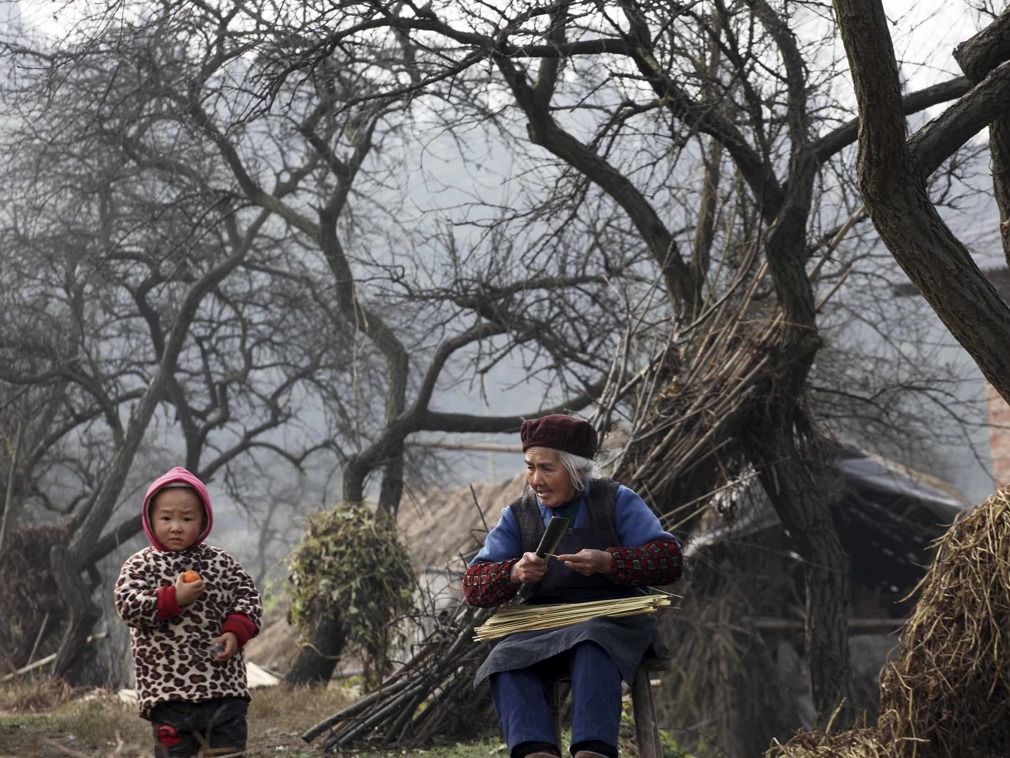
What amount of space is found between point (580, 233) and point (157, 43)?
3.38m

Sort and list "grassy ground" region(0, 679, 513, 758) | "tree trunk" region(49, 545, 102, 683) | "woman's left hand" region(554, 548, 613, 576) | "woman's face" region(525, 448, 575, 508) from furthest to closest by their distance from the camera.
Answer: "tree trunk" region(49, 545, 102, 683) < "grassy ground" region(0, 679, 513, 758) < "woman's face" region(525, 448, 575, 508) < "woman's left hand" region(554, 548, 613, 576)

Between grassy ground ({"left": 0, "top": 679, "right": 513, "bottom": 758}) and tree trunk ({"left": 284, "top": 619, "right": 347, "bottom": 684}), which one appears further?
tree trunk ({"left": 284, "top": 619, "right": 347, "bottom": 684})

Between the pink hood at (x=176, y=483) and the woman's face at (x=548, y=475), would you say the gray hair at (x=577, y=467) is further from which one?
the pink hood at (x=176, y=483)

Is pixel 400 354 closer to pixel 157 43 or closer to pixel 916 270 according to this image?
pixel 157 43

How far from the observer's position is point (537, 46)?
590 centimetres

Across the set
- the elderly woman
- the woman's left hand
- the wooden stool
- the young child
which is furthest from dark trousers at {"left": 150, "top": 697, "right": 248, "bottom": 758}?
the woman's left hand

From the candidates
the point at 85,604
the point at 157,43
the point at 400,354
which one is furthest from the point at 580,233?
the point at 85,604

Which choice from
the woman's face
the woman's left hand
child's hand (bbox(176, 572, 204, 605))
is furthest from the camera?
the woman's face

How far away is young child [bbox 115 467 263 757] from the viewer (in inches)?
134

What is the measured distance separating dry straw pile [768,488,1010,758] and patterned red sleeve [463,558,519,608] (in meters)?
1.41

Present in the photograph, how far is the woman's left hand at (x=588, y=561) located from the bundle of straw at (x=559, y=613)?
0.12m

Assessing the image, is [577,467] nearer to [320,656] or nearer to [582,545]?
[582,545]

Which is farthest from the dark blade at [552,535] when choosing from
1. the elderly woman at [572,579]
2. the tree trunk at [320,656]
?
the tree trunk at [320,656]

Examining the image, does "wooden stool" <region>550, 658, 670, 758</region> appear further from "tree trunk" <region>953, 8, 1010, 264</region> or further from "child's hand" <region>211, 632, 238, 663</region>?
"tree trunk" <region>953, 8, 1010, 264</region>
